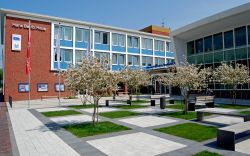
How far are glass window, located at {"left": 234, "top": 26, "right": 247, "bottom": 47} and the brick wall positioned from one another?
2536 cm

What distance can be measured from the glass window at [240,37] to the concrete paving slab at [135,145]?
19.6 m

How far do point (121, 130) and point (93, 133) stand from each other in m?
1.38

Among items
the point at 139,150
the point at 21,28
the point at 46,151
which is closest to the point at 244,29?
the point at 139,150

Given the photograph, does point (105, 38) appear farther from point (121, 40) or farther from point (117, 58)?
point (117, 58)

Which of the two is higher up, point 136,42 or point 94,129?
point 136,42

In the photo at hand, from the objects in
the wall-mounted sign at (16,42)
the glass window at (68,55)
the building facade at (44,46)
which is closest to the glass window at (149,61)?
the building facade at (44,46)

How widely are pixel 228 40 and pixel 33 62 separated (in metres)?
26.7

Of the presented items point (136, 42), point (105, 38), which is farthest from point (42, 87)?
point (136, 42)

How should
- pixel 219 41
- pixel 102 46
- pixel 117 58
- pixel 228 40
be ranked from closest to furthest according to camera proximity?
pixel 228 40 → pixel 219 41 → pixel 102 46 → pixel 117 58

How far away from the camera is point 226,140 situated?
26.4ft

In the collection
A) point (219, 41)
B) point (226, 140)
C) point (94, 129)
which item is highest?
point (219, 41)

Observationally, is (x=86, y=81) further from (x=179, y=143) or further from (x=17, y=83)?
(x=17, y=83)

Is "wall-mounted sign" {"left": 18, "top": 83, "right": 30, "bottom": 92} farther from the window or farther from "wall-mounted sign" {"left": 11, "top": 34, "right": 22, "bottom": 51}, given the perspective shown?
the window

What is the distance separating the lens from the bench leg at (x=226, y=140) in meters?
7.83
